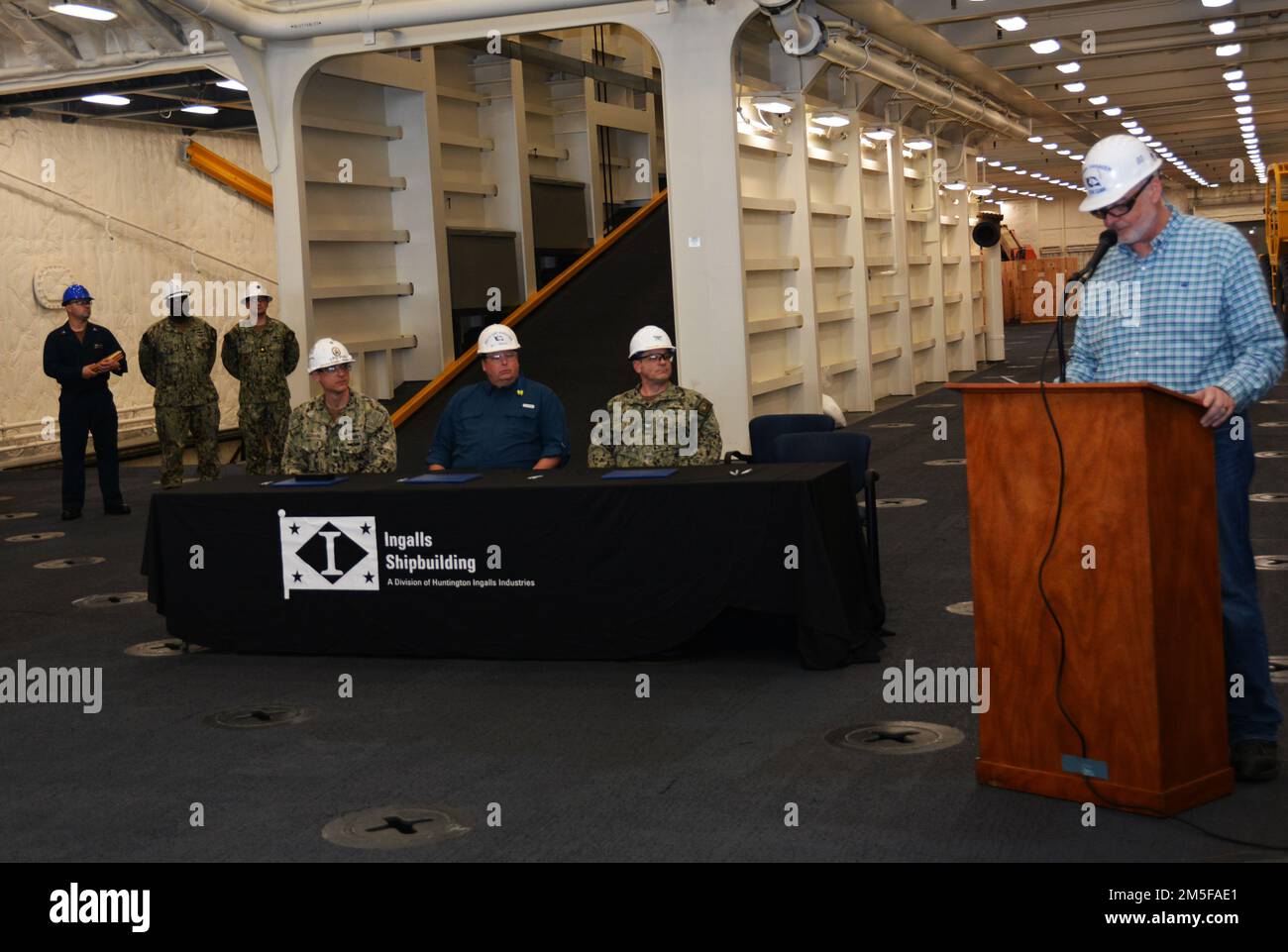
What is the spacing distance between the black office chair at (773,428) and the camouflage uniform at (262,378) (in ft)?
18.9

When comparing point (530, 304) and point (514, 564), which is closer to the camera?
point (514, 564)

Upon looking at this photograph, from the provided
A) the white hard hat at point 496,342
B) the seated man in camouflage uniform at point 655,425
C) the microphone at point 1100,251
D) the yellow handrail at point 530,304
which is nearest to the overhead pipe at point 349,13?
the yellow handrail at point 530,304

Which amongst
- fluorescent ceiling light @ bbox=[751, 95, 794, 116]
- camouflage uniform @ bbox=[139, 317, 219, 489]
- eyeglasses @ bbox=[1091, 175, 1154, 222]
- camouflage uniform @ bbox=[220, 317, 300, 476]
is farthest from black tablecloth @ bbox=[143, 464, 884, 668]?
fluorescent ceiling light @ bbox=[751, 95, 794, 116]

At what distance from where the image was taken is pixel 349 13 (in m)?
11.6

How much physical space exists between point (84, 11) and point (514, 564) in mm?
7805

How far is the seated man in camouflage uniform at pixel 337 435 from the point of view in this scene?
24.2 ft

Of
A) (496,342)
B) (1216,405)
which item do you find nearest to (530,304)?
(496,342)

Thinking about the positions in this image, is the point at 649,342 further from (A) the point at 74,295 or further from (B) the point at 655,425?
(A) the point at 74,295

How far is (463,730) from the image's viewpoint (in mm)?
5301

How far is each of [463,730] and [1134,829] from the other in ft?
8.05

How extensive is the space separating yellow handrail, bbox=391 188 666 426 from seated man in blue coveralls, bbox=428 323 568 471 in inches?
204

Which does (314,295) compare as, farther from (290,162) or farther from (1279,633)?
(1279,633)

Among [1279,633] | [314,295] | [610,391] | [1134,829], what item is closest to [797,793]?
[1134,829]

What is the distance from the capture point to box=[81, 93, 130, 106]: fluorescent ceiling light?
→ 577 inches
